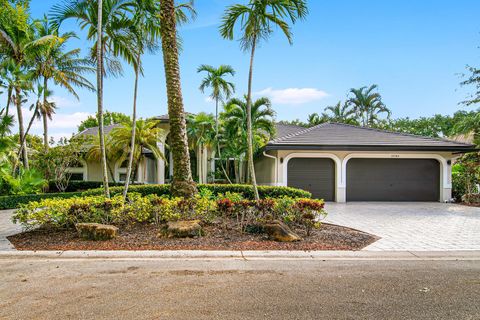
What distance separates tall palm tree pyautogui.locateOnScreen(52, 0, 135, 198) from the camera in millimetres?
8000

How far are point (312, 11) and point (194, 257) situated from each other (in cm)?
798

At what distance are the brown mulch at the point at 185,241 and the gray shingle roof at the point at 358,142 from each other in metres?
7.32

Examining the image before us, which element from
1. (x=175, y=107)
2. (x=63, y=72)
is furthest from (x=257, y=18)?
(x=63, y=72)

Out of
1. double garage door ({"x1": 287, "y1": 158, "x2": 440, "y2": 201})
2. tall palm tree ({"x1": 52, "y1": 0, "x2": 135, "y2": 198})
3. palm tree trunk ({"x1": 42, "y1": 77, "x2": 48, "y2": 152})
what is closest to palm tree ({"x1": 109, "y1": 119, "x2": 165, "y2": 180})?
tall palm tree ({"x1": 52, "y1": 0, "x2": 135, "y2": 198})

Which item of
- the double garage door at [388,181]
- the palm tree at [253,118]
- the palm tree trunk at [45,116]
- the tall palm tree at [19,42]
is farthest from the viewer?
the palm tree trunk at [45,116]

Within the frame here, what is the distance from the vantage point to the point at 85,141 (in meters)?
16.7

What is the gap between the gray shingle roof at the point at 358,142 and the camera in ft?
46.8

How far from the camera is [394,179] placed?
1568cm

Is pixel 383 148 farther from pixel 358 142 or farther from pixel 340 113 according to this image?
pixel 340 113

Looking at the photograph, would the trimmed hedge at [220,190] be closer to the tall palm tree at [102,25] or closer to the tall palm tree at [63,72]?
the tall palm tree at [102,25]

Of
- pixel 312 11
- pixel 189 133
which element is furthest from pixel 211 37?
pixel 189 133

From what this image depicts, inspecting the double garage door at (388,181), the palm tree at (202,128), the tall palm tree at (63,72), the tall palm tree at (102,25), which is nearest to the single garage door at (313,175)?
the double garage door at (388,181)

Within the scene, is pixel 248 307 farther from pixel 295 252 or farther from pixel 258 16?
pixel 258 16

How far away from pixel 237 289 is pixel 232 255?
60.8 inches
